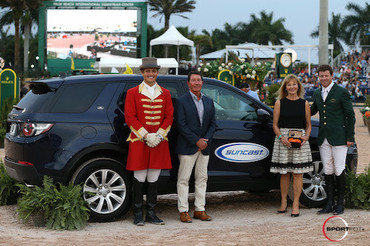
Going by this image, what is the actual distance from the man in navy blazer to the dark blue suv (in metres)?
0.23

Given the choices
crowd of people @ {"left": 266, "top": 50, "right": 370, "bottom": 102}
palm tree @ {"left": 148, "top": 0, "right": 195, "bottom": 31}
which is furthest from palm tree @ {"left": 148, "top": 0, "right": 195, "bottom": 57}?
crowd of people @ {"left": 266, "top": 50, "right": 370, "bottom": 102}

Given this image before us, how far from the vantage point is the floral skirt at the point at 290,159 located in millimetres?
7176

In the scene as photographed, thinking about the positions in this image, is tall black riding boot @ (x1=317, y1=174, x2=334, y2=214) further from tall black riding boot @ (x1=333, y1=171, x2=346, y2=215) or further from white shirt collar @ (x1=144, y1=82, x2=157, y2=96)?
white shirt collar @ (x1=144, y1=82, x2=157, y2=96)

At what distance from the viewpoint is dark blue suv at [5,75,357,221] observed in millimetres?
6527

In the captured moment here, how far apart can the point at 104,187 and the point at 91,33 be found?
50272 millimetres

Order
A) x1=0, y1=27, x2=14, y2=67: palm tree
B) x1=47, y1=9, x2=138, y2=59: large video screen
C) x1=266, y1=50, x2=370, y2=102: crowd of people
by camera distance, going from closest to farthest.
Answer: x1=266, y1=50, x2=370, y2=102: crowd of people, x1=47, y1=9, x2=138, y2=59: large video screen, x1=0, y1=27, x2=14, y2=67: palm tree

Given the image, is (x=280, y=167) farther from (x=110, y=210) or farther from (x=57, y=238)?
(x=57, y=238)

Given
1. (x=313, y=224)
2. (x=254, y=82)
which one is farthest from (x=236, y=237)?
(x=254, y=82)

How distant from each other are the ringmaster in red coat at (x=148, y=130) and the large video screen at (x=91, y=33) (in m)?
47.7

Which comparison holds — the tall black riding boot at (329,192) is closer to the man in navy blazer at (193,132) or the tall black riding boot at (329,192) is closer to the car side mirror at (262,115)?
the car side mirror at (262,115)

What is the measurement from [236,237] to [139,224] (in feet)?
3.93

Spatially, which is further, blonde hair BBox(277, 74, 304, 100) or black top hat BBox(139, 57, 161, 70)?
blonde hair BBox(277, 74, 304, 100)

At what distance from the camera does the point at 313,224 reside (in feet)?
22.2

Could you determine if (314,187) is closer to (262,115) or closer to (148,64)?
(262,115)
